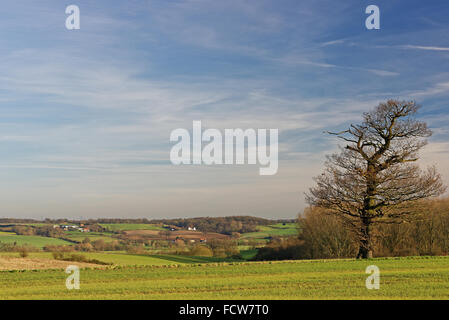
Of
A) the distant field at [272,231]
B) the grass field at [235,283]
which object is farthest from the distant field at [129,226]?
the grass field at [235,283]

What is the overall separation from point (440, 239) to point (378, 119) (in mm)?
29384

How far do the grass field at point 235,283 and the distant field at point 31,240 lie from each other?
60044mm

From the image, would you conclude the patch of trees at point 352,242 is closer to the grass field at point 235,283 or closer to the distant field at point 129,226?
the grass field at point 235,283

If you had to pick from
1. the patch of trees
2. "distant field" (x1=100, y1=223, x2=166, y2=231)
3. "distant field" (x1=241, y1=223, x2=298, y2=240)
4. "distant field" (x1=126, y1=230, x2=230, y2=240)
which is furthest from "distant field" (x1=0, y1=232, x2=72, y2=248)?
the patch of trees

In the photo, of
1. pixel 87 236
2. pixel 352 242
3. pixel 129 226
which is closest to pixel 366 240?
pixel 352 242

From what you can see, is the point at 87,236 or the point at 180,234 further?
the point at 87,236

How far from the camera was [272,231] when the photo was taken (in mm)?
119000

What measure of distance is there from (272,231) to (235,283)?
317 feet

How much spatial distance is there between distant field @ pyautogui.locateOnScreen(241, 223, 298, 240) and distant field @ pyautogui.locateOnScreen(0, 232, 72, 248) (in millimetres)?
39605

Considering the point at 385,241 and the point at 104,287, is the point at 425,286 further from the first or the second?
the point at 385,241

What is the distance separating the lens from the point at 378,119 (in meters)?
40.6

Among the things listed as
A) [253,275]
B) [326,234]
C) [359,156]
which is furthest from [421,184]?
[326,234]

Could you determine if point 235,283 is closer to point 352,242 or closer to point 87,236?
point 352,242

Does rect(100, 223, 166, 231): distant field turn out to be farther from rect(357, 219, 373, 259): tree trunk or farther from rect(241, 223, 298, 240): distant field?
rect(357, 219, 373, 259): tree trunk
